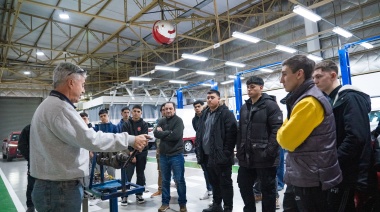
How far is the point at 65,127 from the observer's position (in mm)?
1648

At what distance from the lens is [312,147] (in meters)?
1.71

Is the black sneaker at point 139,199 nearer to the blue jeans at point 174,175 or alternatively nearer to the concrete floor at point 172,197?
the concrete floor at point 172,197

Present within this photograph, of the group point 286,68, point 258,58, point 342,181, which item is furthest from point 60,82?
point 258,58

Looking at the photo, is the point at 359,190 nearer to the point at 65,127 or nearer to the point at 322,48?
the point at 65,127

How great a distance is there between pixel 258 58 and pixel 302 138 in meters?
13.6

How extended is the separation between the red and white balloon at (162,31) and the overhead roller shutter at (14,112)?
17.6 m

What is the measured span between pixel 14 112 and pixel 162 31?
1791 cm

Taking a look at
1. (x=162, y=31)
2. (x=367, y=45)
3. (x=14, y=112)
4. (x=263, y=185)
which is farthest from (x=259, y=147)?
(x=14, y=112)

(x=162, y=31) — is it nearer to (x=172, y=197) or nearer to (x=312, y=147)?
(x=172, y=197)

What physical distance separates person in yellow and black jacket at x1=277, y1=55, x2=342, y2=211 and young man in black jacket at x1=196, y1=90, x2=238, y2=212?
1568mm

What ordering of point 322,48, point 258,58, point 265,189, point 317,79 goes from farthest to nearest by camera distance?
point 258,58, point 322,48, point 265,189, point 317,79

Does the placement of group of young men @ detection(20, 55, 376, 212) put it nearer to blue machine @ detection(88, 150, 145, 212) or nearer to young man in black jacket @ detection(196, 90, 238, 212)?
blue machine @ detection(88, 150, 145, 212)

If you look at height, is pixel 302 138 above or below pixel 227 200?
above

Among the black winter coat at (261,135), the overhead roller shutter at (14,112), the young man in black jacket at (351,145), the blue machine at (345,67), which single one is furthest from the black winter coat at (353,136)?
the overhead roller shutter at (14,112)
